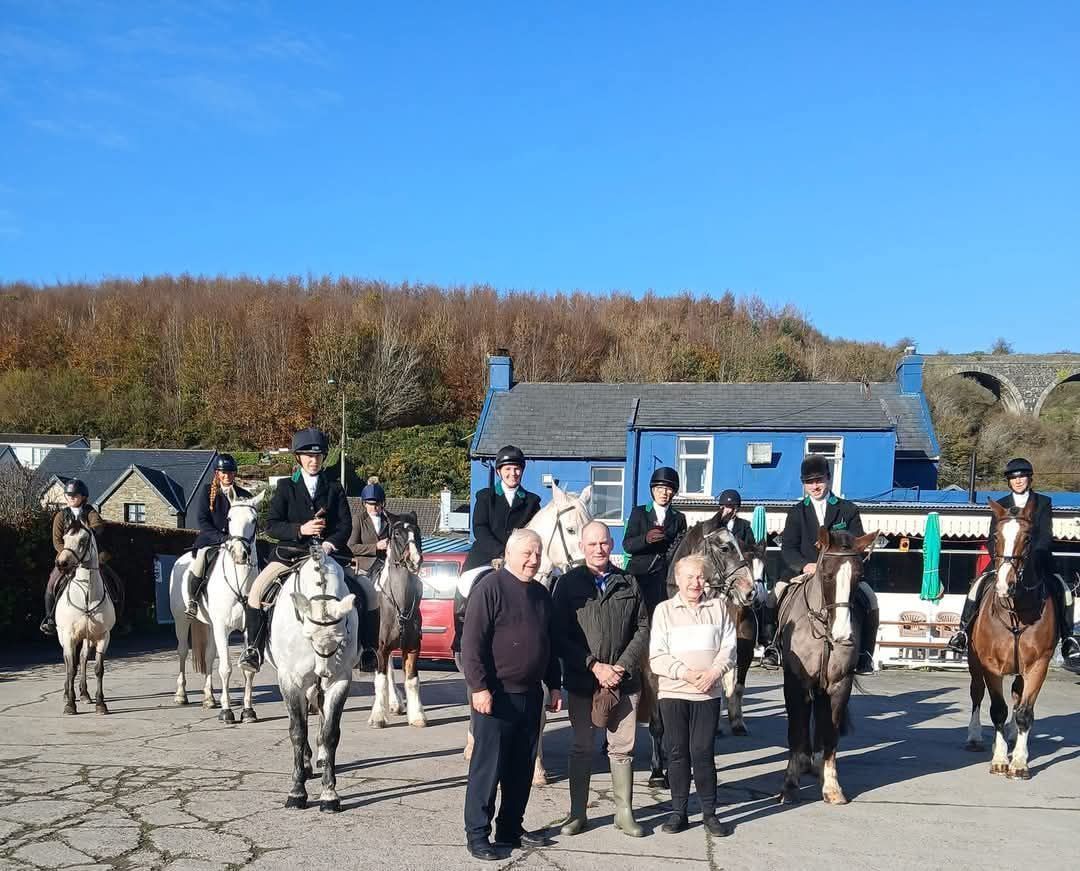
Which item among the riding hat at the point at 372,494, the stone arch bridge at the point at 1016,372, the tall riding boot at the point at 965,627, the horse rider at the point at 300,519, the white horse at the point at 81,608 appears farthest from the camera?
the stone arch bridge at the point at 1016,372

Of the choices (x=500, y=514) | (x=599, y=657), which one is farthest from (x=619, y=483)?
(x=599, y=657)

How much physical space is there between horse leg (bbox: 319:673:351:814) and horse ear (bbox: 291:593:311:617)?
1.98ft

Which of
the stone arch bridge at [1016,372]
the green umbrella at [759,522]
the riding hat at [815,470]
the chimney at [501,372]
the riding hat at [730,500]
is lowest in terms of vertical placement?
the green umbrella at [759,522]

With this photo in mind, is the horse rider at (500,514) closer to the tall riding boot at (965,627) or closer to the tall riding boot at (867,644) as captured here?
the tall riding boot at (867,644)

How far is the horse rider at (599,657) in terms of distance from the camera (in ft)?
18.8

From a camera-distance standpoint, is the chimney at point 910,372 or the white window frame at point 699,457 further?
the chimney at point 910,372

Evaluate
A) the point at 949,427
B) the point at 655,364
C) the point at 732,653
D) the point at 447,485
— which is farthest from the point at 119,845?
the point at 655,364

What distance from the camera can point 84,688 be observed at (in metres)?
10.1

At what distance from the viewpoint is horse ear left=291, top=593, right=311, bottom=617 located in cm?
625

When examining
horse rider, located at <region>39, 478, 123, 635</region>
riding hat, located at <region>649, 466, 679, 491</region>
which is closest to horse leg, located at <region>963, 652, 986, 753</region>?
riding hat, located at <region>649, 466, 679, 491</region>

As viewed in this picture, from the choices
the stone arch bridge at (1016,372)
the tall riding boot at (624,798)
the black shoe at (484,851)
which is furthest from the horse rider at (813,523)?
the stone arch bridge at (1016,372)

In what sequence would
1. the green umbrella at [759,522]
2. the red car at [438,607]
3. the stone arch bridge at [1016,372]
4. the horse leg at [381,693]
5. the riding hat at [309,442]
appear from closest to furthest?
the riding hat at [309,442] → the horse leg at [381,693] → the red car at [438,607] → the green umbrella at [759,522] → the stone arch bridge at [1016,372]

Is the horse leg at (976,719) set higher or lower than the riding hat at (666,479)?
lower

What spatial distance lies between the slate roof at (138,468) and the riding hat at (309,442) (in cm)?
2967
